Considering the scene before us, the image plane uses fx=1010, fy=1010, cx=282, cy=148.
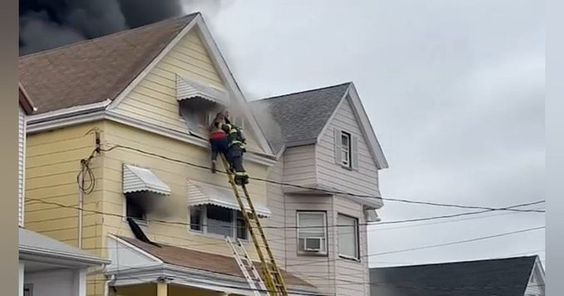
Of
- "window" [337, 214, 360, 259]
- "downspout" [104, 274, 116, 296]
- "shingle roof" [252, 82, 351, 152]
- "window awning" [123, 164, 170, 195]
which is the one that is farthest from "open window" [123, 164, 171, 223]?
"window" [337, 214, 360, 259]

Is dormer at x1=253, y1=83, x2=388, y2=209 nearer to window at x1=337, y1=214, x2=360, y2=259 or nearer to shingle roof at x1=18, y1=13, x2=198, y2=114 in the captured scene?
window at x1=337, y1=214, x2=360, y2=259

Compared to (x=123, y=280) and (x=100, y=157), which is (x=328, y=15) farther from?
(x=123, y=280)

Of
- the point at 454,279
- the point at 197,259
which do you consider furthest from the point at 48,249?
the point at 454,279

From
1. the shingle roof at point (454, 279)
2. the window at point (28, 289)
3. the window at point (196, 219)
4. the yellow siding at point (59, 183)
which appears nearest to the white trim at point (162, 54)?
the yellow siding at point (59, 183)

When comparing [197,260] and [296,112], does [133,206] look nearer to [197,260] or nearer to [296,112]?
[197,260]

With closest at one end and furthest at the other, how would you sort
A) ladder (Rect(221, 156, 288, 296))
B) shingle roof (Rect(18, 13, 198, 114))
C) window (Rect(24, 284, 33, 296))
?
1. window (Rect(24, 284, 33, 296))
2. shingle roof (Rect(18, 13, 198, 114))
3. ladder (Rect(221, 156, 288, 296))

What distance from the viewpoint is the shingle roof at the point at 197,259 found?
5.03ft

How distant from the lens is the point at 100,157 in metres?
1.52

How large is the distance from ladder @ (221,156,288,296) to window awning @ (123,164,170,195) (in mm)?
121

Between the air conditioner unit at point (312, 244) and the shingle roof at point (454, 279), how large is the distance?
0.10m

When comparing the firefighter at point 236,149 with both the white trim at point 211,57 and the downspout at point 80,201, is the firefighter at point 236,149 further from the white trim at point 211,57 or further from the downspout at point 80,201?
the downspout at point 80,201

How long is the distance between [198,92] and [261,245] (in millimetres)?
268

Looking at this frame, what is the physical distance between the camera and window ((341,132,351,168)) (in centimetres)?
175
